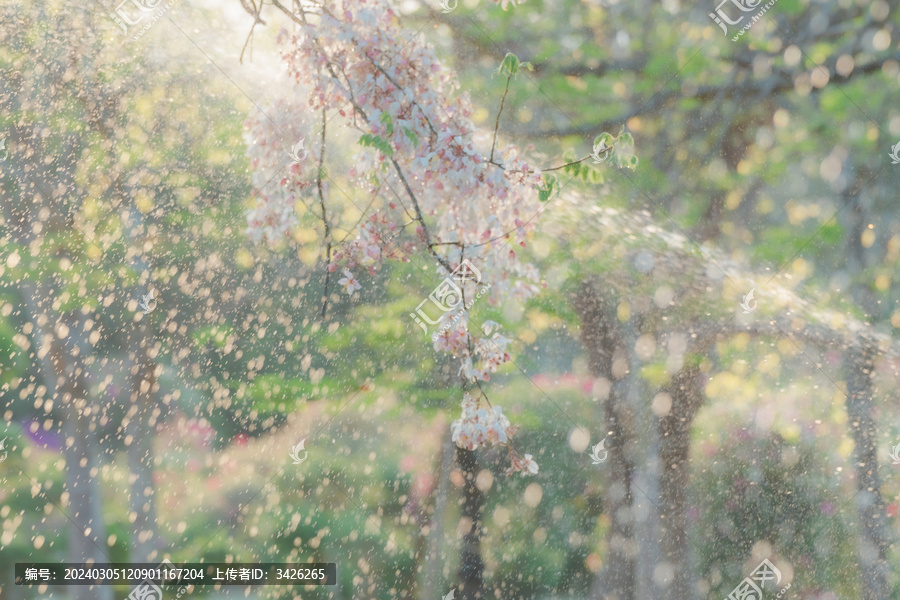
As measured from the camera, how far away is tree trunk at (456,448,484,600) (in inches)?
98.9

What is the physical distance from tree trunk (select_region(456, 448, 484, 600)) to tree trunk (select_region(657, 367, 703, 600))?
2.46ft

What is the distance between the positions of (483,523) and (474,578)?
23 centimetres

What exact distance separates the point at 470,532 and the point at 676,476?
0.89m

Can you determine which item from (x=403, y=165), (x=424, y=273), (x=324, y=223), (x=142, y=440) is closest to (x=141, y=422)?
(x=142, y=440)

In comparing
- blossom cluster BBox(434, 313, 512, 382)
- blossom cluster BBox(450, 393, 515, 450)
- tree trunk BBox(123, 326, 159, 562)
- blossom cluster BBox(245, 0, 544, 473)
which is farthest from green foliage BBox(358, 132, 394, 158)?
tree trunk BBox(123, 326, 159, 562)

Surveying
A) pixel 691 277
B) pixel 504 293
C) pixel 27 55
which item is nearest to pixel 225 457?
pixel 504 293

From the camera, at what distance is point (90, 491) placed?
2105 millimetres

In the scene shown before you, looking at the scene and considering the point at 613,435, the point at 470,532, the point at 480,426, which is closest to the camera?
the point at 480,426

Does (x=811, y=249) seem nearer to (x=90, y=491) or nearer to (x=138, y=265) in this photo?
(x=138, y=265)

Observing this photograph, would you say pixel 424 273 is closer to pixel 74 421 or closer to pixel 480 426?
pixel 480 426

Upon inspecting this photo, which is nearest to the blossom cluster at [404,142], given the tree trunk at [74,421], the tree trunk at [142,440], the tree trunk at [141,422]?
the tree trunk at [141,422]

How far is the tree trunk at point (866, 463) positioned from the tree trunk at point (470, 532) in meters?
1.56

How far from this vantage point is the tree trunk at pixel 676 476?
2.23m

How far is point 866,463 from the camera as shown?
7.68ft
